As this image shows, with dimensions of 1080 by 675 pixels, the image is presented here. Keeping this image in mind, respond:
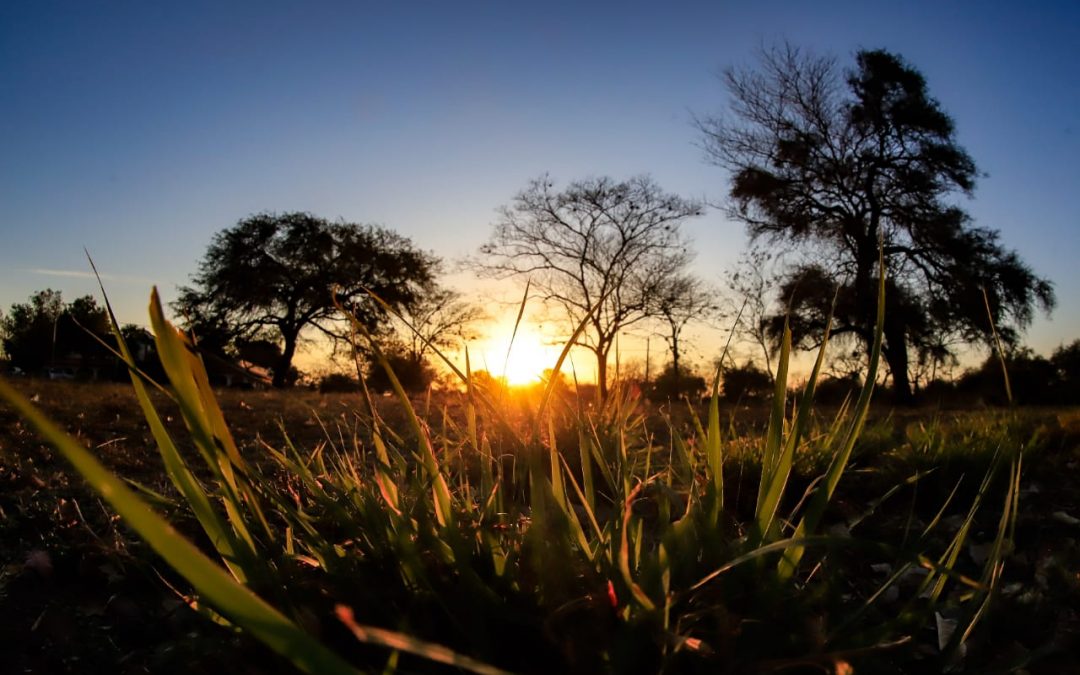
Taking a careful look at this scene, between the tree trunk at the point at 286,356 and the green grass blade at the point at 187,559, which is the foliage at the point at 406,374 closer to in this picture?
the tree trunk at the point at 286,356

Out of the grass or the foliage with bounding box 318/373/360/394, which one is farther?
the foliage with bounding box 318/373/360/394

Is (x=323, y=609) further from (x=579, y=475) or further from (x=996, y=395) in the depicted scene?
(x=996, y=395)

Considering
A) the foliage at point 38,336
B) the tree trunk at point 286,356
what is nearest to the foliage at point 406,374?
the tree trunk at point 286,356

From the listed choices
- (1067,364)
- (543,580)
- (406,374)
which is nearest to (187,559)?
(543,580)

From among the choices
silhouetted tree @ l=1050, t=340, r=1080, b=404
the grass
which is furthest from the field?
silhouetted tree @ l=1050, t=340, r=1080, b=404

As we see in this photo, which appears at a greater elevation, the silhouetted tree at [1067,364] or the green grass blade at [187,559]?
the silhouetted tree at [1067,364]

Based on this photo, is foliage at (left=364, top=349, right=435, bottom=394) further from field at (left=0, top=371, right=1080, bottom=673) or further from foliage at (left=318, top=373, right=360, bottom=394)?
field at (left=0, top=371, right=1080, bottom=673)

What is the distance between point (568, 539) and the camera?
943mm

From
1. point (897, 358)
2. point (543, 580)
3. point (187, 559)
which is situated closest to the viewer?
point (187, 559)

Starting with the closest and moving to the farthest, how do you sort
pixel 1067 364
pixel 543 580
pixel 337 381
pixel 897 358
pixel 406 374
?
1. pixel 543 580
2. pixel 897 358
3. pixel 1067 364
4. pixel 406 374
5. pixel 337 381

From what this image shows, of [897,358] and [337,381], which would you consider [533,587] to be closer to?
[897,358]

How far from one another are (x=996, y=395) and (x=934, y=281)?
3635 millimetres

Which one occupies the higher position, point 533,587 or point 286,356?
point 286,356

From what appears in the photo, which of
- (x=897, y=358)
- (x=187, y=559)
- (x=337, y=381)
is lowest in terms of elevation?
(x=187, y=559)
